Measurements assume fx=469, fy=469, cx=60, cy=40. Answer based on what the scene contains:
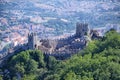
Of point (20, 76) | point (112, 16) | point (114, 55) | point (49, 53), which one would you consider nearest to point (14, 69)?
point (20, 76)

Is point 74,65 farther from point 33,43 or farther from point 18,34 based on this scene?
point 18,34

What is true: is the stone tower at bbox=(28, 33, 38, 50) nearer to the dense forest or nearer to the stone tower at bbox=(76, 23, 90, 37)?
the dense forest

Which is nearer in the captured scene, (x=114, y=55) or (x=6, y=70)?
(x=114, y=55)

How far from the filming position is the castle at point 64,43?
8119 cm

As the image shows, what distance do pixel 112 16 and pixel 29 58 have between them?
398 feet

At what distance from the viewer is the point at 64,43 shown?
88.4 meters

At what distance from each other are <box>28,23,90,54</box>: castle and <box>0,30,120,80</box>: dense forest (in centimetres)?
393

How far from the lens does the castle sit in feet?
266

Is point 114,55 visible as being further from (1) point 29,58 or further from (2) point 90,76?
(1) point 29,58

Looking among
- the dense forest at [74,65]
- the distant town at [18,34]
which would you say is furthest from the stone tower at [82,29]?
the distant town at [18,34]

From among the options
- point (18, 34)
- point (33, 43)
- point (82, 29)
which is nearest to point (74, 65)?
point (33, 43)

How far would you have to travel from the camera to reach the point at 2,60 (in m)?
84.1

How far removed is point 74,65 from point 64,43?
27.4 meters

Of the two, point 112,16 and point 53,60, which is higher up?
point 53,60
